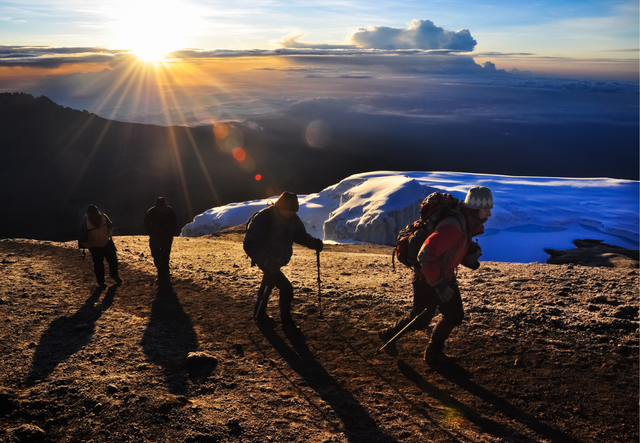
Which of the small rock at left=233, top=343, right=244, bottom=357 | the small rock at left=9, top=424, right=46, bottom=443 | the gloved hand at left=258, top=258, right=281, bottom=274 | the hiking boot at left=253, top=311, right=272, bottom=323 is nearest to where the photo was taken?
the small rock at left=9, top=424, right=46, bottom=443

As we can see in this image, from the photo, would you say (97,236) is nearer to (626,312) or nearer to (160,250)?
(160,250)

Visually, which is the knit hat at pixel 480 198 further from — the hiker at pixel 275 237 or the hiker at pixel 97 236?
the hiker at pixel 97 236

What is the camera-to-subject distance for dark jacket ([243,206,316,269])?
17.3 ft

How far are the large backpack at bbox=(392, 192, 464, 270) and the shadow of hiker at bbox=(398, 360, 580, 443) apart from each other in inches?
50.3

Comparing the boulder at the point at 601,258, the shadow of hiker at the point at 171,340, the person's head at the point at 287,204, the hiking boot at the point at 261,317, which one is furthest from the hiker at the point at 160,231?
the boulder at the point at 601,258

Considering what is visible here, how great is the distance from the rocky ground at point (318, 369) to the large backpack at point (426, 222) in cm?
139

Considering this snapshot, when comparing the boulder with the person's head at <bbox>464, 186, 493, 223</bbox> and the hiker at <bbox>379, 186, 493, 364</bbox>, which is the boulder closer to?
the hiker at <bbox>379, 186, 493, 364</bbox>

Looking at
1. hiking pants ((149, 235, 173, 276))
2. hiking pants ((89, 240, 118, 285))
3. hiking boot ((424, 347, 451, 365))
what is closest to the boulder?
hiking boot ((424, 347, 451, 365))

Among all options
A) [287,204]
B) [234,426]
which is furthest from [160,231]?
[234,426]

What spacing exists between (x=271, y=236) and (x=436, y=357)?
248 centimetres

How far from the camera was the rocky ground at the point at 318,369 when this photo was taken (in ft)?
12.1

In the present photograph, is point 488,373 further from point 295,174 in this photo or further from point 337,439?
point 295,174

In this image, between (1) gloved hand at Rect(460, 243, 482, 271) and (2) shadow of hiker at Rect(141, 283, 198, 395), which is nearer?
(1) gloved hand at Rect(460, 243, 482, 271)

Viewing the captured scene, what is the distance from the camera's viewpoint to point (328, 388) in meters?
4.36
